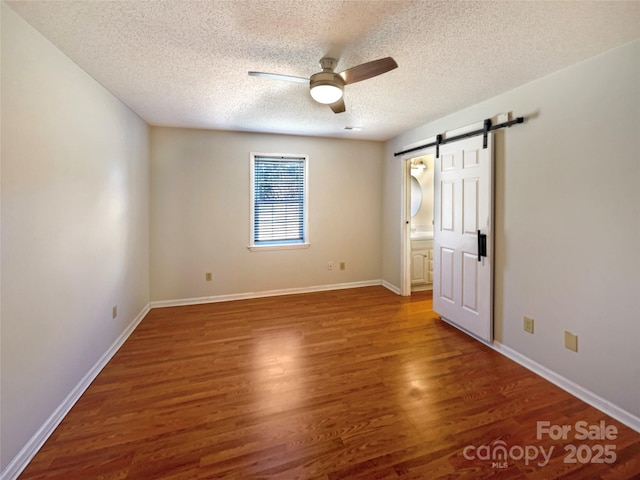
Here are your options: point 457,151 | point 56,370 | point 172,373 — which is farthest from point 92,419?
point 457,151

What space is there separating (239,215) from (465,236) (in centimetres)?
290

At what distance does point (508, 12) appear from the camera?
1.47 metres

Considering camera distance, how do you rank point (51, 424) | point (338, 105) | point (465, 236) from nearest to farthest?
point (51, 424)
point (338, 105)
point (465, 236)

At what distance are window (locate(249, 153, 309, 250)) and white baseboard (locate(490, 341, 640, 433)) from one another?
284 cm

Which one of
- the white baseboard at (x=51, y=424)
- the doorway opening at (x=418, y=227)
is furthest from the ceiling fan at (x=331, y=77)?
the white baseboard at (x=51, y=424)

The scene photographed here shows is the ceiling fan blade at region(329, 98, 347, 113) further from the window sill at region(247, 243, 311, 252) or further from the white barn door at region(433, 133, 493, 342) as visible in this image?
the window sill at region(247, 243, 311, 252)

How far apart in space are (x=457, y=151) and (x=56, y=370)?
3.76 meters

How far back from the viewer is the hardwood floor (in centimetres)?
146

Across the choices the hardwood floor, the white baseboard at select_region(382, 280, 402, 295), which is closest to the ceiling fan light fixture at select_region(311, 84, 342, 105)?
the hardwood floor

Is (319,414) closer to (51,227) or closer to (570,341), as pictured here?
(570,341)

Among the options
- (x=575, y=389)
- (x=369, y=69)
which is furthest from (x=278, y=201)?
(x=575, y=389)

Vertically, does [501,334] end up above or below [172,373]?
above

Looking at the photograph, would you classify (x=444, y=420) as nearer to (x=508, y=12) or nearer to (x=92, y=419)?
(x=92, y=419)

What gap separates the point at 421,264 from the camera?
4484 mm
